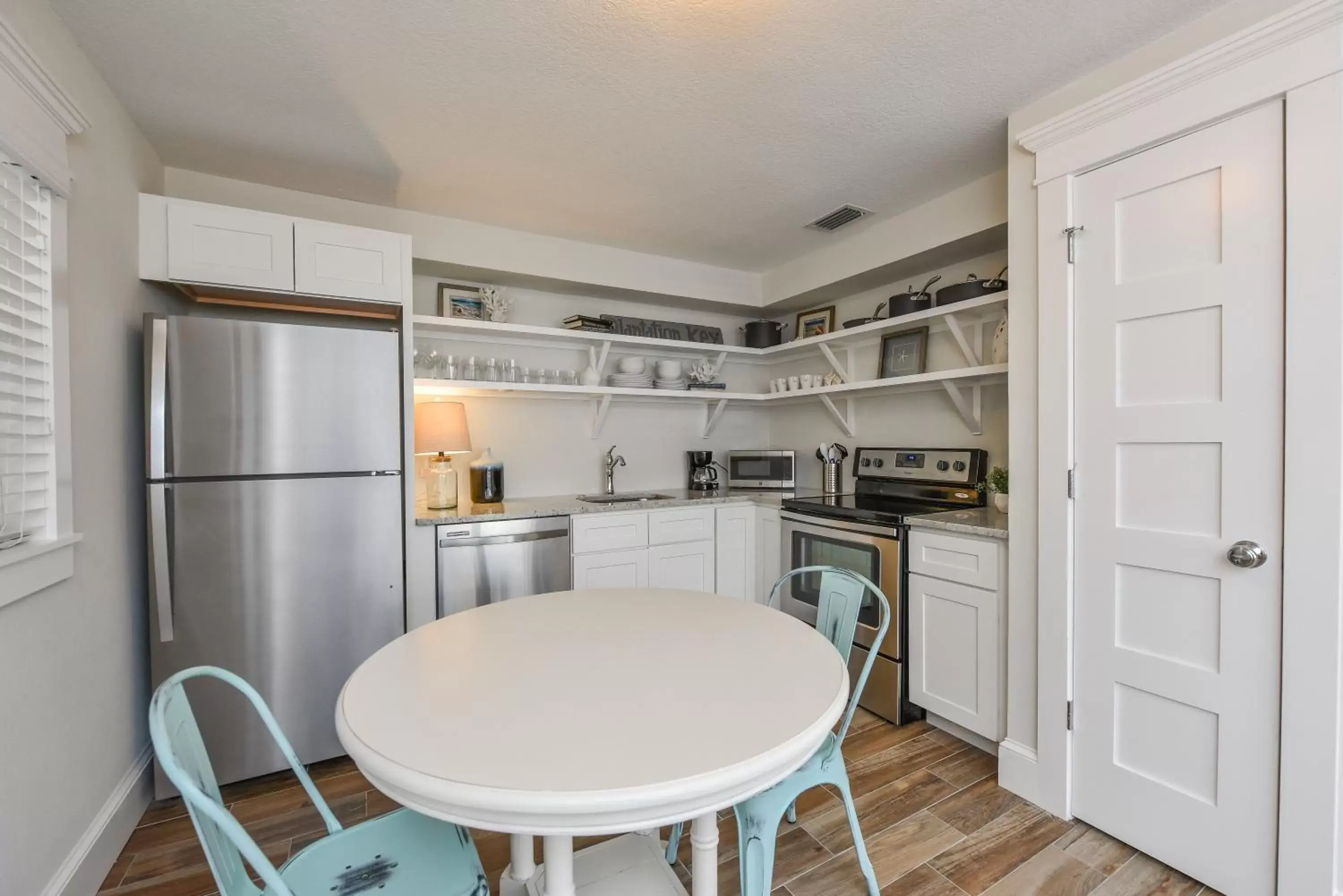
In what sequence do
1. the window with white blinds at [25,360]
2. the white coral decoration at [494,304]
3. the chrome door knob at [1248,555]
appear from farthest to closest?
the white coral decoration at [494,304] → the chrome door knob at [1248,555] → the window with white blinds at [25,360]

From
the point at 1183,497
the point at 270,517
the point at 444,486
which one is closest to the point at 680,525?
the point at 444,486

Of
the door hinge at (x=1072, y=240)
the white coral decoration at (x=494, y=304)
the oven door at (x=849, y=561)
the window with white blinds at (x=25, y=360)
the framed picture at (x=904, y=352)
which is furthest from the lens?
the white coral decoration at (x=494, y=304)

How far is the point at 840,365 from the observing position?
3.62 meters

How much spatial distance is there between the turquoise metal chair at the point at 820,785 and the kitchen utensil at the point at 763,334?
238 centimetres

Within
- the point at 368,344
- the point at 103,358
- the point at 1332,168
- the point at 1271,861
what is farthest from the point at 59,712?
the point at 1332,168

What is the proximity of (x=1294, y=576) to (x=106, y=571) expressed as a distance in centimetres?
337

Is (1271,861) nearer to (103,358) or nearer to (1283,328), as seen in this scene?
(1283,328)

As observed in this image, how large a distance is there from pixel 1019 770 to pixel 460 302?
130 inches

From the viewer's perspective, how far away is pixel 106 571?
189 cm

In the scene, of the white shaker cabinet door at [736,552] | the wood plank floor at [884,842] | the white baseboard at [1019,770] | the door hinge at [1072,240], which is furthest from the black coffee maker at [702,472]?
the door hinge at [1072,240]

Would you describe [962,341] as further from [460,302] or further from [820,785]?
[460,302]

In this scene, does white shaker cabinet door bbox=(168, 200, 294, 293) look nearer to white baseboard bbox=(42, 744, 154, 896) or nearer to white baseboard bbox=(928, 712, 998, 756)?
white baseboard bbox=(42, 744, 154, 896)

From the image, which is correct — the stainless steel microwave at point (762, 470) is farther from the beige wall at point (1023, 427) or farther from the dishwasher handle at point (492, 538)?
the beige wall at point (1023, 427)

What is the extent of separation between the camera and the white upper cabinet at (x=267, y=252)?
2.18 m
